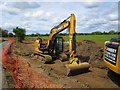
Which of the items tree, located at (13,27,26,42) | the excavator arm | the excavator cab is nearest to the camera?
the excavator arm

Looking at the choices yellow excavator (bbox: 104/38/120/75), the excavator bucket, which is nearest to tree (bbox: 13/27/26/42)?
the excavator bucket

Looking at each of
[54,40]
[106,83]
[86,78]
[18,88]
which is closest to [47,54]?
[54,40]

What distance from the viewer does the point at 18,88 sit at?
8.91 metres

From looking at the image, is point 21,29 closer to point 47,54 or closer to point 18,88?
point 47,54

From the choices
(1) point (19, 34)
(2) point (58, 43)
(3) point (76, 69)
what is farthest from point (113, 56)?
(1) point (19, 34)

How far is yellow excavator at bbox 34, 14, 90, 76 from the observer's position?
1380 centimetres

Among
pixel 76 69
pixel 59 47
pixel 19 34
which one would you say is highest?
pixel 19 34

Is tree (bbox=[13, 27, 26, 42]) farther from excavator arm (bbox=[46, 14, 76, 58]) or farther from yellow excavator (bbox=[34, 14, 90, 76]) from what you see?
excavator arm (bbox=[46, 14, 76, 58])

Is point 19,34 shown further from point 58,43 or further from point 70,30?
point 70,30

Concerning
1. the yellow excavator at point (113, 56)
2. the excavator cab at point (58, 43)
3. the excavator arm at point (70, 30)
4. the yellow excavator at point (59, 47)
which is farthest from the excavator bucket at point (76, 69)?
the excavator cab at point (58, 43)

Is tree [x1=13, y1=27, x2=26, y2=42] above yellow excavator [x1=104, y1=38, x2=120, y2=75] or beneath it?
above

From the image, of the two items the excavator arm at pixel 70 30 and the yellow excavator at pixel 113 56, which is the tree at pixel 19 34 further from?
the yellow excavator at pixel 113 56

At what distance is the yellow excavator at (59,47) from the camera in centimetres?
1380

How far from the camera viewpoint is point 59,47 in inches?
789
